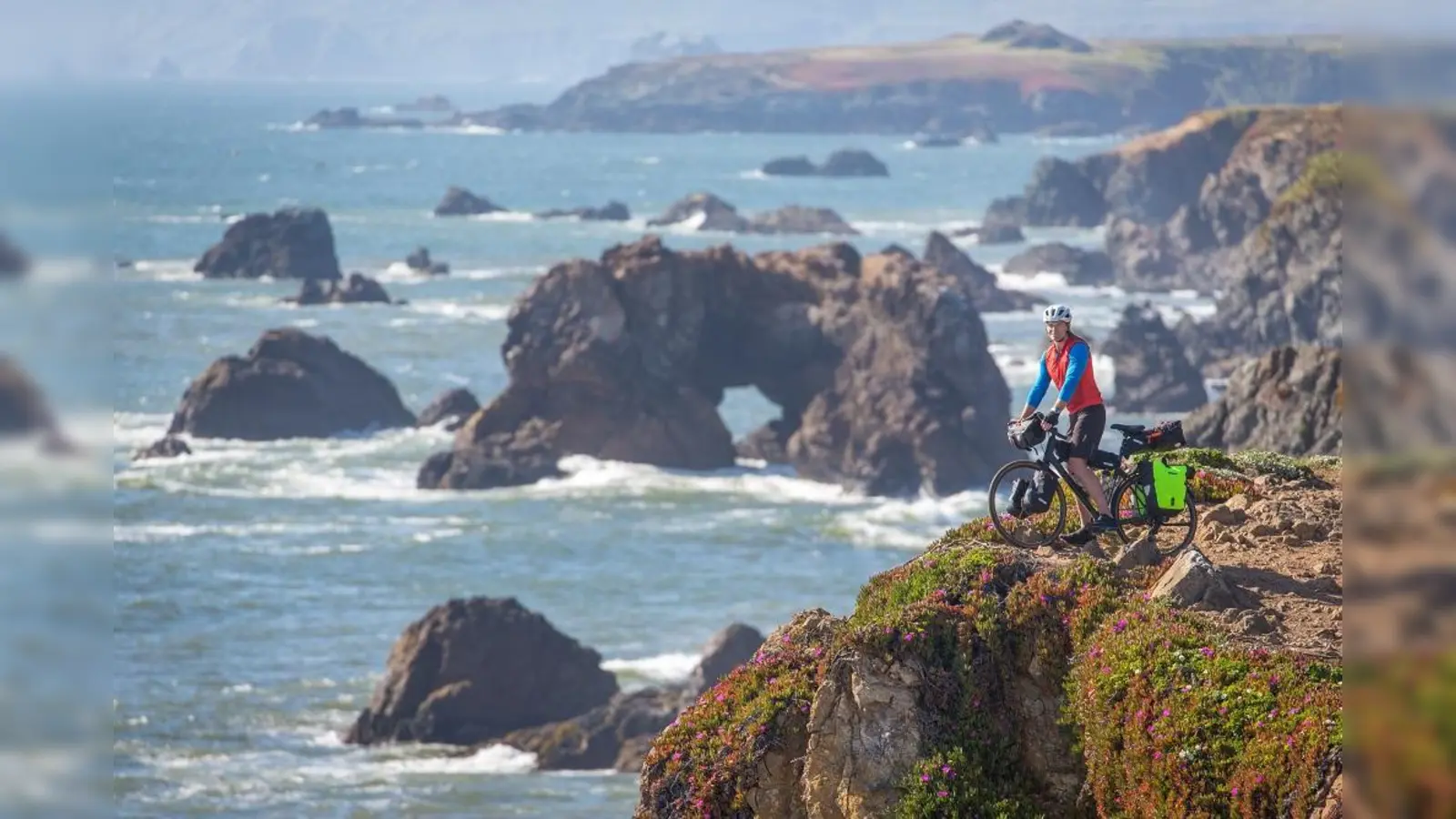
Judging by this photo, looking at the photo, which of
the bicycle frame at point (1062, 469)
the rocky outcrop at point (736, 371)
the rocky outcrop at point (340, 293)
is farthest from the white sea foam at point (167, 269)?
the bicycle frame at point (1062, 469)

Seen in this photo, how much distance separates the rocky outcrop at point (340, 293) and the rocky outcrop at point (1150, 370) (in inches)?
2108

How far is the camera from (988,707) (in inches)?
652

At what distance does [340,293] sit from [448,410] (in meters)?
41.3

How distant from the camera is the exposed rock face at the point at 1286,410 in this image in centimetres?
5522

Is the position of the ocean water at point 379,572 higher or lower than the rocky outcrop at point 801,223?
lower

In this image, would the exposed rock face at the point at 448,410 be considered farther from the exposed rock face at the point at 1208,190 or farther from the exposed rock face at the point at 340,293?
the exposed rock face at the point at 1208,190

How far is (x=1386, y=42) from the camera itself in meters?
4.50

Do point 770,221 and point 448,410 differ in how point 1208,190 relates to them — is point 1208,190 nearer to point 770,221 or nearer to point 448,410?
point 770,221

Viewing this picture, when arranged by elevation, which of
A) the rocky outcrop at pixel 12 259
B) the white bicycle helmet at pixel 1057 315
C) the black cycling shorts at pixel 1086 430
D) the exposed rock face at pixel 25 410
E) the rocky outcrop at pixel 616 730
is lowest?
the rocky outcrop at pixel 616 730

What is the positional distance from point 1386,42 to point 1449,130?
11.5 inches

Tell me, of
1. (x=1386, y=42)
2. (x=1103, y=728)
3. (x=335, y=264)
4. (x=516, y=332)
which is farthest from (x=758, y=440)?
(x=1386, y=42)

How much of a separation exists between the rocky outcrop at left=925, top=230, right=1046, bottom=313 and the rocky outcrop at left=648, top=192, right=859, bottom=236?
48.5 meters

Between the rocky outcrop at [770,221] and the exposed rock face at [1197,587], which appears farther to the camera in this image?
the rocky outcrop at [770,221]

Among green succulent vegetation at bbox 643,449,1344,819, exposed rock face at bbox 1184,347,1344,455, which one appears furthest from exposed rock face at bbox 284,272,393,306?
green succulent vegetation at bbox 643,449,1344,819
